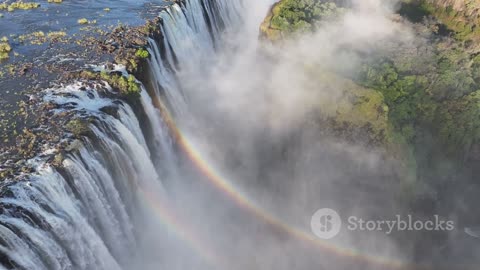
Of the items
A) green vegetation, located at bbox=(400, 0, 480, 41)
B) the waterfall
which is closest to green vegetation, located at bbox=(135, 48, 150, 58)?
the waterfall

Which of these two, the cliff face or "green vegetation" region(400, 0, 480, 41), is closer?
the cliff face

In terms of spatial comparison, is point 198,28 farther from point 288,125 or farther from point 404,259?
point 404,259

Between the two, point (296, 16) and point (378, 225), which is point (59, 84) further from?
point (378, 225)

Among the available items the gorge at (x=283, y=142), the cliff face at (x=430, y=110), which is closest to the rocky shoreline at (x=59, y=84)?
the gorge at (x=283, y=142)

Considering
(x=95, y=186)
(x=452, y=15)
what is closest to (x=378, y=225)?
(x=95, y=186)

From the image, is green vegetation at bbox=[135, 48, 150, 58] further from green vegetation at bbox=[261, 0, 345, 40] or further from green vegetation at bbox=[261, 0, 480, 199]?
green vegetation at bbox=[261, 0, 480, 199]

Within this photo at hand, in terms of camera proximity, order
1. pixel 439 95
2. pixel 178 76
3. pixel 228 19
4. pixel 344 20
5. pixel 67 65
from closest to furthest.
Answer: pixel 67 65 → pixel 439 95 → pixel 178 76 → pixel 344 20 → pixel 228 19

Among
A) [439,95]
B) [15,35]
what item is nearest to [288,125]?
[439,95]

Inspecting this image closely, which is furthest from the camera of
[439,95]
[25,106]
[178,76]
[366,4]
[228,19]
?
[228,19]

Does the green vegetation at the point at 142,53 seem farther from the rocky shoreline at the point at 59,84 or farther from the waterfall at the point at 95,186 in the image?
the waterfall at the point at 95,186
